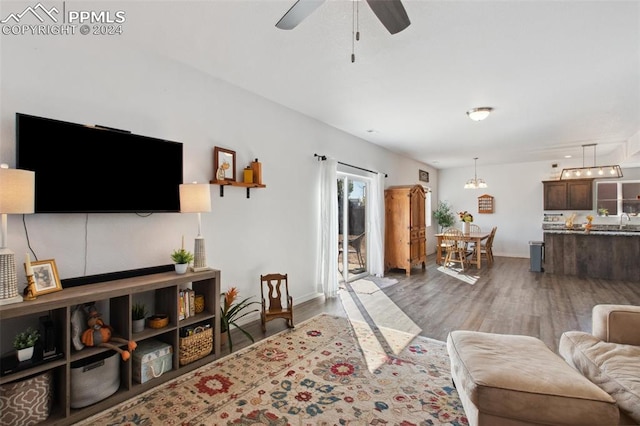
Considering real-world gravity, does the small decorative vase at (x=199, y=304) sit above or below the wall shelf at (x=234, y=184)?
below

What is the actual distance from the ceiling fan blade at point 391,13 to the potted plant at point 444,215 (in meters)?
8.39

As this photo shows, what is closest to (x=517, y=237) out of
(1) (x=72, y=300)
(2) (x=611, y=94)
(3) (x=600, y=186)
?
(3) (x=600, y=186)

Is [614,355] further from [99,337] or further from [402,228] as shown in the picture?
[402,228]

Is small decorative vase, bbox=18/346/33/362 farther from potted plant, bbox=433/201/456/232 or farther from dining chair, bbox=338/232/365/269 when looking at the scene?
potted plant, bbox=433/201/456/232

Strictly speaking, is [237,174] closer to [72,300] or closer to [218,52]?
[218,52]

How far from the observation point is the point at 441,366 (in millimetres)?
2539

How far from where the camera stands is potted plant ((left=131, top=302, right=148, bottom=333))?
90.5 inches

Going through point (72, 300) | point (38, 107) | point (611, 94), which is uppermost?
point (611, 94)

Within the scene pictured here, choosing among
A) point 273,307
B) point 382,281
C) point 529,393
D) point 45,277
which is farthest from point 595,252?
point 45,277

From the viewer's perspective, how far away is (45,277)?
196 cm

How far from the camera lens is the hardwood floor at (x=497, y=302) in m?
3.40

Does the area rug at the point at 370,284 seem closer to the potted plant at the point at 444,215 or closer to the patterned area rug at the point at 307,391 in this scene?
the patterned area rug at the point at 307,391

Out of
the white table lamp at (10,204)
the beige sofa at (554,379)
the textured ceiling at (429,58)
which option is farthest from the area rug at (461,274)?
the white table lamp at (10,204)

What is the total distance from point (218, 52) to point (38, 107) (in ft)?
4.56
